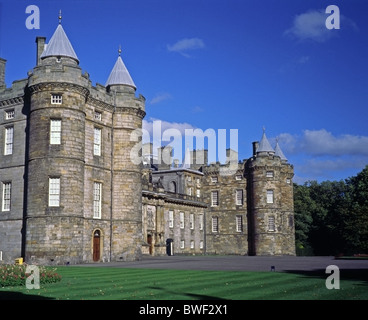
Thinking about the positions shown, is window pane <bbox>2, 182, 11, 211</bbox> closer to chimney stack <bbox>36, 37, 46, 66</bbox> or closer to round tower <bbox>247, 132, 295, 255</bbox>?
chimney stack <bbox>36, 37, 46, 66</bbox>

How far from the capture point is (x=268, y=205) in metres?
62.7

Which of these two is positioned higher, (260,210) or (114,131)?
(114,131)

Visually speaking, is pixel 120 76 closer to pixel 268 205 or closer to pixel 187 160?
pixel 268 205

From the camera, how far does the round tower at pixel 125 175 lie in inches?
1538

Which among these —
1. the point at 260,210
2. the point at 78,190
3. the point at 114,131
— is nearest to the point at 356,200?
the point at 260,210

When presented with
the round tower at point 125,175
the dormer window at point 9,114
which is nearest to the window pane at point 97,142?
the round tower at point 125,175

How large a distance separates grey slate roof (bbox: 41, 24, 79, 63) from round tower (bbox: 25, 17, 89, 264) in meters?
0.09

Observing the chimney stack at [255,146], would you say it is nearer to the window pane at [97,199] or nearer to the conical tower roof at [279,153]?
the conical tower roof at [279,153]

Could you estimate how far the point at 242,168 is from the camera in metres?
66.6

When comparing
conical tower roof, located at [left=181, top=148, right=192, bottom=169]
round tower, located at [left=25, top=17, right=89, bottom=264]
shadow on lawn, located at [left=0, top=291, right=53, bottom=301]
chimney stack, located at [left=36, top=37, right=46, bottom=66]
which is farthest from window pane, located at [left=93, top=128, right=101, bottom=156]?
conical tower roof, located at [left=181, top=148, right=192, bottom=169]

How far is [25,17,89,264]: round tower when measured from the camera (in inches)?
1291
